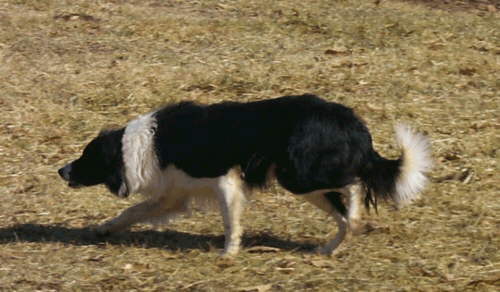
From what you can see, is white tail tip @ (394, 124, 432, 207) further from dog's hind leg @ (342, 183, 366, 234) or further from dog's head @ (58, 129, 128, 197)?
dog's head @ (58, 129, 128, 197)

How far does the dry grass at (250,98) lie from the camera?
6.19 meters

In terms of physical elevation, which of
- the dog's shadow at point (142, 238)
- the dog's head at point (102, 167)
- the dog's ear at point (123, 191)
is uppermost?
the dog's head at point (102, 167)

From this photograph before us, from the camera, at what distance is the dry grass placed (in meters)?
6.19

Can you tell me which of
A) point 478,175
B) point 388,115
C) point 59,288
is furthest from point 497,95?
point 59,288

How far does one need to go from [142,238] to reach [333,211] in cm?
136

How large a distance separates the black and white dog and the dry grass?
0.37 meters

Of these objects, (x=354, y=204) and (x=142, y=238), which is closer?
(x=354, y=204)

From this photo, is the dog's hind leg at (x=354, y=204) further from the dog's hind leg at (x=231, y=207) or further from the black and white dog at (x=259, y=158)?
the dog's hind leg at (x=231, y=207)

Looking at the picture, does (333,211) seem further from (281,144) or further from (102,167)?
(102,167)

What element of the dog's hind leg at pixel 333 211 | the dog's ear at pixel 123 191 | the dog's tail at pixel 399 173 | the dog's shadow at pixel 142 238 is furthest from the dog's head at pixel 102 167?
the dog's tail at pixel 399 173

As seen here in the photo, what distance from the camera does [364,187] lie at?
634 centimetres

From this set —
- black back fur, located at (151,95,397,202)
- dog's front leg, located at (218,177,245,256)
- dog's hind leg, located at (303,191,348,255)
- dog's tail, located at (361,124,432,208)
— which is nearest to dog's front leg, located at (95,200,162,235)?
black back fur, located at (151,95,397,202)

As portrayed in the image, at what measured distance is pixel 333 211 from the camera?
→ 6535mm

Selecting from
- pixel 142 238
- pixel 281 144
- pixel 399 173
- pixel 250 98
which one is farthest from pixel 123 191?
pixel 250 98
